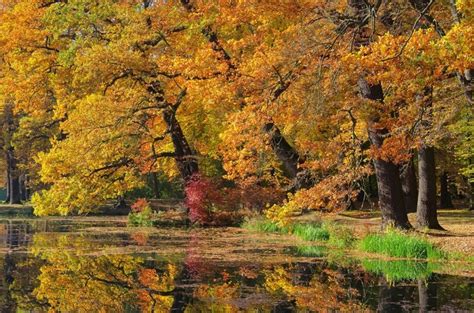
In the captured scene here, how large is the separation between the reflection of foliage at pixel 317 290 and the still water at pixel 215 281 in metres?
0.02

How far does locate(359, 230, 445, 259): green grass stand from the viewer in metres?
16.4

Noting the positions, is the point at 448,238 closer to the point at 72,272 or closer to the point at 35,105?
the point at 72,272

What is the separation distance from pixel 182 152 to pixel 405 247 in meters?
16.2

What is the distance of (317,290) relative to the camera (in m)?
11.7

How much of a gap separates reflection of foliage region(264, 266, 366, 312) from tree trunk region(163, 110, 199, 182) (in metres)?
17.0

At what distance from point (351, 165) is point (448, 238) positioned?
3.49 meters

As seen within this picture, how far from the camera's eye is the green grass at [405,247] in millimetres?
16422

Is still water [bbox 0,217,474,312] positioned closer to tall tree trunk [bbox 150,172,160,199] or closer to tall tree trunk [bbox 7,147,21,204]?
tall tree trunk [bbox 150,172,160,199]

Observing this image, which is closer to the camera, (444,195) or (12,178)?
(444,195)

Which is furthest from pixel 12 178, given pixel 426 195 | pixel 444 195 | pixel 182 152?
pixel 426 195

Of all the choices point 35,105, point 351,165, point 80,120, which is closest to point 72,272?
point 351,165

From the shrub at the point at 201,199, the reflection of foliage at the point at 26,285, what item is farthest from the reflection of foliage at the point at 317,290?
the shrub at the point at 201,199

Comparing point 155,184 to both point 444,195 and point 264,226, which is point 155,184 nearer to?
point 444,195

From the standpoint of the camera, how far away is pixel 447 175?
45.4m
